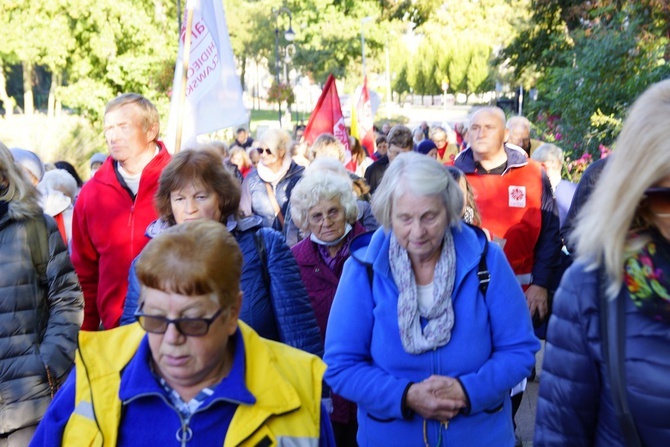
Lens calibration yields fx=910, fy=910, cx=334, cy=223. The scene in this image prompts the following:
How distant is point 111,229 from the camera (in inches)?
185

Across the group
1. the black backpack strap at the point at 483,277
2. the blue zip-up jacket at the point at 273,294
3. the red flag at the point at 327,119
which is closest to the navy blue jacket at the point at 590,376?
the black backpack strap at the point at 483,277

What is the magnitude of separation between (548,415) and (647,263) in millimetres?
557

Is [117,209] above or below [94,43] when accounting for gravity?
below

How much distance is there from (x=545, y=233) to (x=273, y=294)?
264cm

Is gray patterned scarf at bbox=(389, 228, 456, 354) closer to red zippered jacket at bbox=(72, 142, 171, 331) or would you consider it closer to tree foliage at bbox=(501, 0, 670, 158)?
red zippered jacket at bbox=(72, 142, 171, 331)

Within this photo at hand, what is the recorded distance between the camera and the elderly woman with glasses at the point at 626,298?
2203mm

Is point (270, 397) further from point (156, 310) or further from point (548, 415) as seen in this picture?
point (548, 415)

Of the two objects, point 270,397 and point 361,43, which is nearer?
point 270,397

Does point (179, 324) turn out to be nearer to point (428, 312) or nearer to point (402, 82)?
point (428, 312)

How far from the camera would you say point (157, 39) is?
26484 mm

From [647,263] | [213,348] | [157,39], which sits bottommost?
[213,348]

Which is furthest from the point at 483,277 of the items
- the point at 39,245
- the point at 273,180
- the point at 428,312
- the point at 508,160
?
the point at 273,180

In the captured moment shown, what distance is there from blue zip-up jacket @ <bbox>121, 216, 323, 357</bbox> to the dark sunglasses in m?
Answer: 1.84

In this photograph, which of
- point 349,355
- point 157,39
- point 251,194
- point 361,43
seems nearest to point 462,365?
point 349,355
